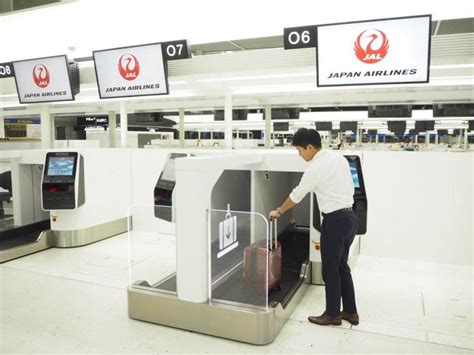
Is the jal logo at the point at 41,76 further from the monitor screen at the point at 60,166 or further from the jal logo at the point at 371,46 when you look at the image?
the jal logo at the point at 371,46

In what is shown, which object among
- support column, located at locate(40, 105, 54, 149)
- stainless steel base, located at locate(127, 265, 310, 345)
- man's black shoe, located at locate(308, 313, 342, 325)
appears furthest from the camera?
support column, located at locate(40, 105, 54, 149)

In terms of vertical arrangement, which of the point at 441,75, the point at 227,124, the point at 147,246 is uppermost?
the point at 441,75

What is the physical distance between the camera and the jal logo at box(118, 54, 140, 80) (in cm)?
502

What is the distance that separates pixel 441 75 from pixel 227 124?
9.66 feet

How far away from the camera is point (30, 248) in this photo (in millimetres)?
5336

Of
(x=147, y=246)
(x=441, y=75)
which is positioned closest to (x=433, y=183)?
(x=441, y=75)

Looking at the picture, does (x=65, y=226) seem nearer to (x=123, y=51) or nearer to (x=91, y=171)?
(x=91, y=171)

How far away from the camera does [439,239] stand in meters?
4.87

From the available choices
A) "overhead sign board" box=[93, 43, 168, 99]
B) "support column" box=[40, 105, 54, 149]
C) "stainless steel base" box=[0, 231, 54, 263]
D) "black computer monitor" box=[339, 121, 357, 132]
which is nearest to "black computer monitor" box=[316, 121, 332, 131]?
"black computer monitor" box=[339, 121, 357, 132]

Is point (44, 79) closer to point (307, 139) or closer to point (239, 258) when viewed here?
point (239, 258)

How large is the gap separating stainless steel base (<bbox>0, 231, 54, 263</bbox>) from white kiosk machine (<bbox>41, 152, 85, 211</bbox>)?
0.44 meters

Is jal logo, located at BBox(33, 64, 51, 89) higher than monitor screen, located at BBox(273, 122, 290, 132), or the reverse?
jal logo, located at BBox(33, 64, 51, 89)

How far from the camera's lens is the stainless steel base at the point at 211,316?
290cm

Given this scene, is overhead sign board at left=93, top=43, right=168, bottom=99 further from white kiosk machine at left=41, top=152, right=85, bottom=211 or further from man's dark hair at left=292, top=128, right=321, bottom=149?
man's dark hair at left=292, top=128, right=321, bottom=149
